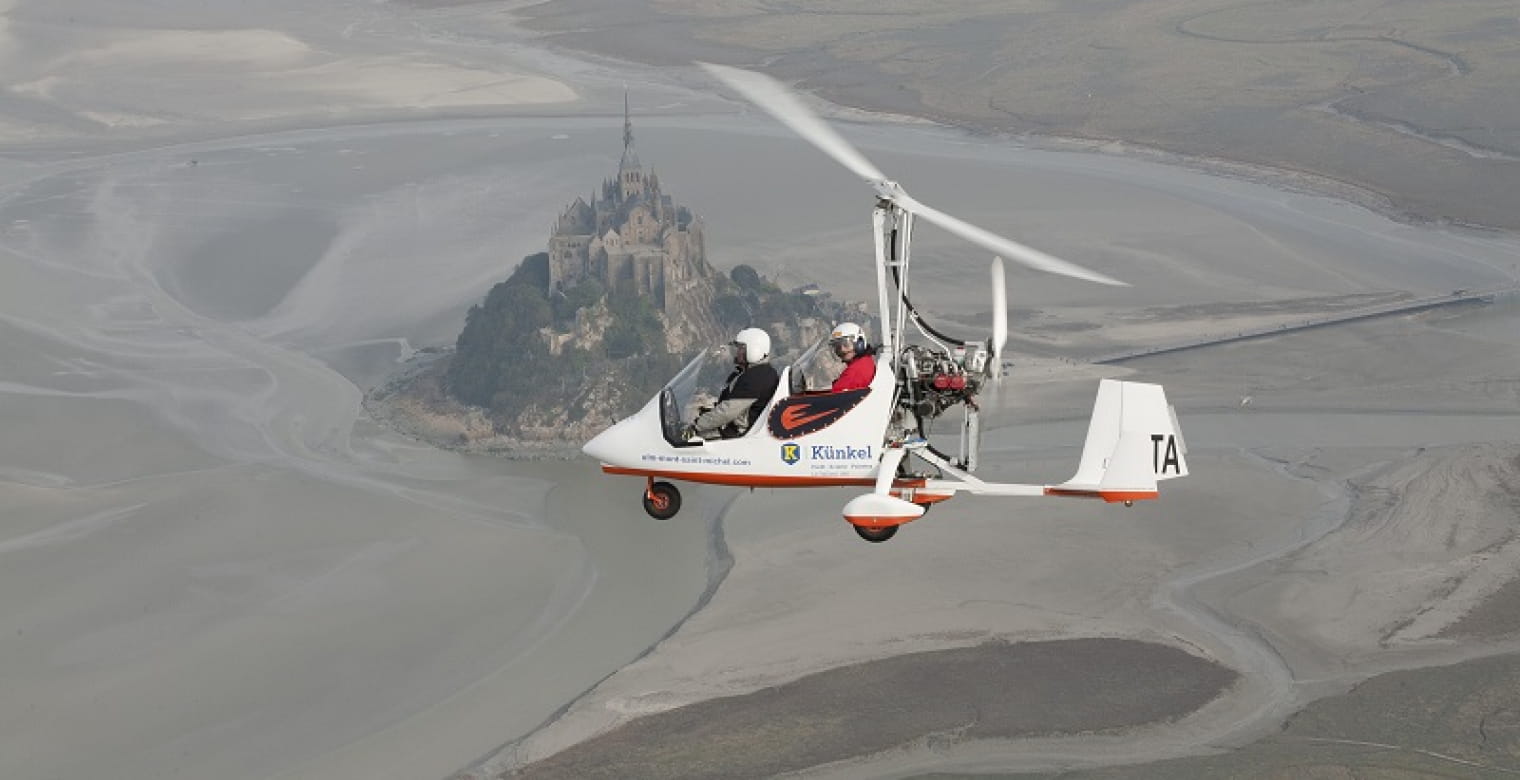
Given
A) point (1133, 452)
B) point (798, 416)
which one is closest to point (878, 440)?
point (798, 416)

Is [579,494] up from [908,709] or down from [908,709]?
up

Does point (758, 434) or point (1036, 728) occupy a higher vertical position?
point (758, 434)

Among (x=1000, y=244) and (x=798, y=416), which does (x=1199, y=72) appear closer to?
(x=798, y=416)

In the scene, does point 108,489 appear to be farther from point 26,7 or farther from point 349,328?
point 26,7

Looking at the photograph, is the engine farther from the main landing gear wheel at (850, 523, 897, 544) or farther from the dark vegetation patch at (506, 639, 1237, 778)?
the dark vegetation patch at (506, 639, 1237, 778)

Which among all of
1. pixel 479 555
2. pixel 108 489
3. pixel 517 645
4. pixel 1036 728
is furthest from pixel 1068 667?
pixel 108 489

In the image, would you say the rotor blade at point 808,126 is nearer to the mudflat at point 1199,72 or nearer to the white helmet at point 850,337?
the white helmet at point 850,337

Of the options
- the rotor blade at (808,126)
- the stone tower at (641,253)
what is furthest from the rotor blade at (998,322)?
the stone tower at (641,253)
